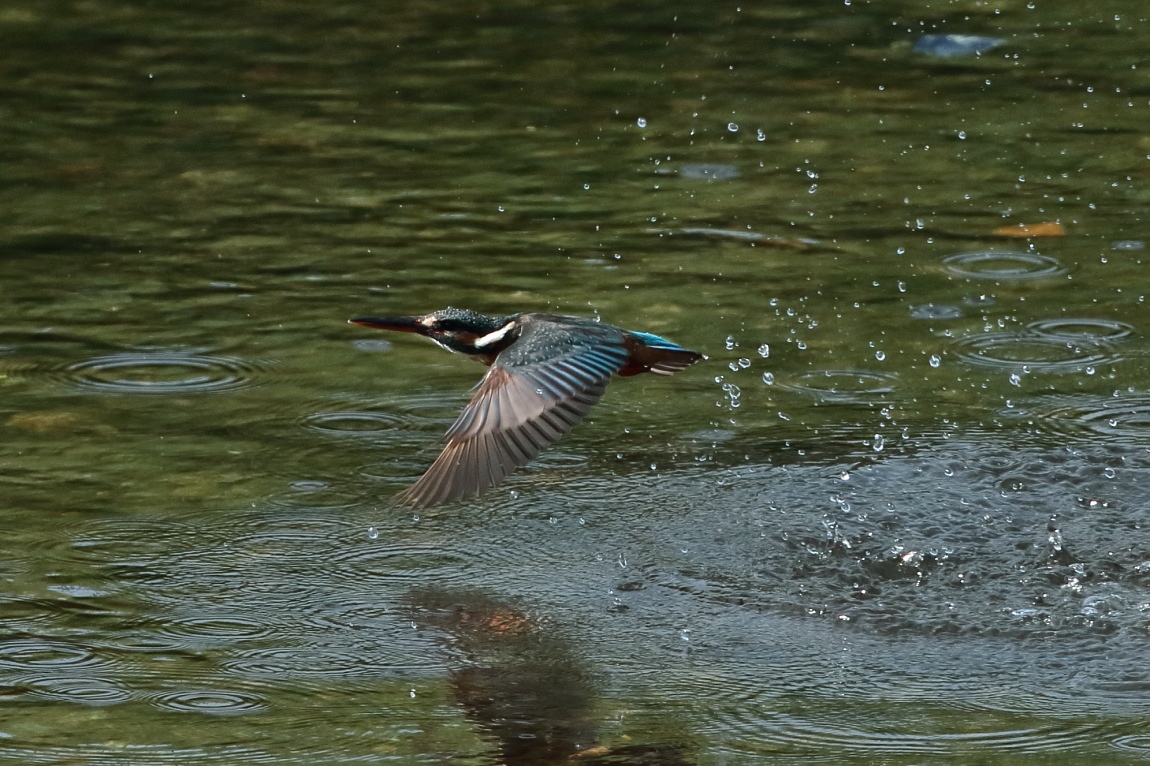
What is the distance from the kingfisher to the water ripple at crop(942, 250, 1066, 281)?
92.7 inches

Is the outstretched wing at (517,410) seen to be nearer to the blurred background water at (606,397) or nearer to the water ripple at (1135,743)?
the blurred background water at (606,397)

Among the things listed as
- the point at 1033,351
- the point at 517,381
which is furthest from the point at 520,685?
the point at 1033,351

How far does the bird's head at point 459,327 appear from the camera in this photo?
5516 mm

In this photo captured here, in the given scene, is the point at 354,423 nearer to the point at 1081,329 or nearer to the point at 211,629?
the point at 211,629

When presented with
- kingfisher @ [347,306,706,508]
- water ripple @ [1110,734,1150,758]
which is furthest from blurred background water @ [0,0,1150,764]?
kingfisher @ [347,306,706,508]

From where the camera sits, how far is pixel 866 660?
451 cm

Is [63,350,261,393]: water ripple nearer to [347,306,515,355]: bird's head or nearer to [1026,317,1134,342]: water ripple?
[347,306,515,355]: bird's head

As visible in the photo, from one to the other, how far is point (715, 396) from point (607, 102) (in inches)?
157

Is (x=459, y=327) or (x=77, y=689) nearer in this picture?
(x=77, y=689)

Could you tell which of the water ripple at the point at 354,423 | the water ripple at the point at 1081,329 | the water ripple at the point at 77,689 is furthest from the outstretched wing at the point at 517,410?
the water ripple at the point at 1081,329

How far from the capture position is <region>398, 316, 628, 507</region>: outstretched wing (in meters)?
4.67

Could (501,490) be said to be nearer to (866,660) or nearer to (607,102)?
(866,660)

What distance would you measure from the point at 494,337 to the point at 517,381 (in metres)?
0.63

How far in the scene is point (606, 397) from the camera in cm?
666
